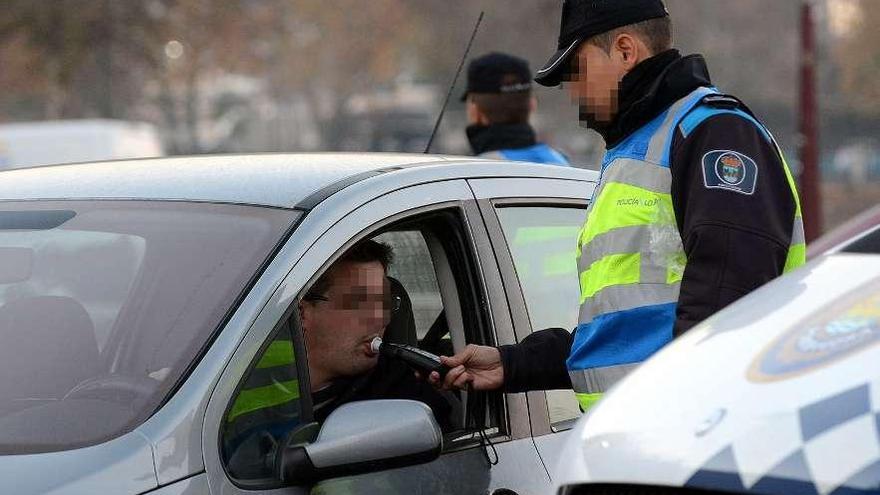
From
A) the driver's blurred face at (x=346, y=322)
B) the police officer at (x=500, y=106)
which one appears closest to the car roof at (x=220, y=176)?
the driver's blurred face at (x=346, y=322)

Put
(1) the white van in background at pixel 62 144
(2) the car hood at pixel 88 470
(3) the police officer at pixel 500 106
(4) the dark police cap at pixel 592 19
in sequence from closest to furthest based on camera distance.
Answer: (2) the car hood at pixel 88 470 < (4) the dark police cap at pixel 592 19 < (3) the police officer at pixel 500 106 < (1) the white van in background at pixel 62 144

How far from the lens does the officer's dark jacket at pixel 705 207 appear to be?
9.46 feet

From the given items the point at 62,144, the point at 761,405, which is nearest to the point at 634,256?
the point at 761,405

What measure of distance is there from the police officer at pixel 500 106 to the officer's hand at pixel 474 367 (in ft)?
11.2

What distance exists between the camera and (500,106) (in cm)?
684

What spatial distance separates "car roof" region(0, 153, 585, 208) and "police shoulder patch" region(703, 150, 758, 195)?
715mm

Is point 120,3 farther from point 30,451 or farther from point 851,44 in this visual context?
point 30,451

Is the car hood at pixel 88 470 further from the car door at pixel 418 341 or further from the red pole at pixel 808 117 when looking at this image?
the red pole at pixel 808 117

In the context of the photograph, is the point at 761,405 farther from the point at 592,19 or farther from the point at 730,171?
the point at 592,19

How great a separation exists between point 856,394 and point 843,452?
10 cm

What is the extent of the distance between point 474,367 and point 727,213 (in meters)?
0.68

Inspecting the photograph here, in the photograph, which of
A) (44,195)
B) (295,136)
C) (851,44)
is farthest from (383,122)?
(44,195)

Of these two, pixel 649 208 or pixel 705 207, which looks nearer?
pixel 705 207

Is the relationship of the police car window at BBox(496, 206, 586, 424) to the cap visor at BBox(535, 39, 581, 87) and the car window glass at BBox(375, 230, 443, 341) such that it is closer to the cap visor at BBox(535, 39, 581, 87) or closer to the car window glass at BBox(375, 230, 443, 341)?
the car window glass at BBox(375, 230, 443, 341)
